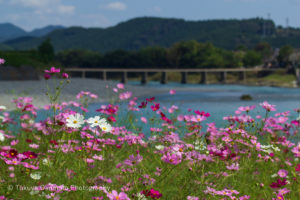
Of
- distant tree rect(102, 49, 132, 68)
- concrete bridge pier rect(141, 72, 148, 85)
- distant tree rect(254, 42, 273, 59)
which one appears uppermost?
distant tree rect(254, 42, 273, 59)

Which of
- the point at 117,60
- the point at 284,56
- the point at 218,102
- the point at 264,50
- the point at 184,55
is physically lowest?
the point at 218,102

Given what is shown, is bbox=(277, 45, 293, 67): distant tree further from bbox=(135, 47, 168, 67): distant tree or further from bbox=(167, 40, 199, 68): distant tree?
bbox=(135, 47, 168, 67): distant tree

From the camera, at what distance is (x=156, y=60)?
5379 inches

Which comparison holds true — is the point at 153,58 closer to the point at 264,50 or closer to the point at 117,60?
the point at 117,60

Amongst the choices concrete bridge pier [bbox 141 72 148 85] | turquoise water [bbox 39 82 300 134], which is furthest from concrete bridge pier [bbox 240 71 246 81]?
turquoise water [bbox 39 82 300 134]

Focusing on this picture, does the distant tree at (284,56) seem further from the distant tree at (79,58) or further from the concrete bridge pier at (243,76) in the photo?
the distant tree at (79,58)

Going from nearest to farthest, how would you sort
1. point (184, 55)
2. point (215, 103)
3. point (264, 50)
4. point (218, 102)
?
point (215, 103) → point (218, 102) → point (184, 55) → point (264, 50)

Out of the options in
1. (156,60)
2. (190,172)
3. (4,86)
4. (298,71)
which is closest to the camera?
(190,172)

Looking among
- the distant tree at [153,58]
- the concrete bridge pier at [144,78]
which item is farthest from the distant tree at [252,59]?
the concrete bridge pier at [144,78]

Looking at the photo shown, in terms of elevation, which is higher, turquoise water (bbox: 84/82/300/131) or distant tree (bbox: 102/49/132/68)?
distant tree (bbox: 102/49/132/68)

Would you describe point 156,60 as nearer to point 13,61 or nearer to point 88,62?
point 88,62

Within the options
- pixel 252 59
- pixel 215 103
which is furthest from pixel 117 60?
pixel 215 103

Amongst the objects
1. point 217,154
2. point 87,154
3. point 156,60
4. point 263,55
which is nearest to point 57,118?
point 87,154

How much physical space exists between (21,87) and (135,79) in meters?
91.0
